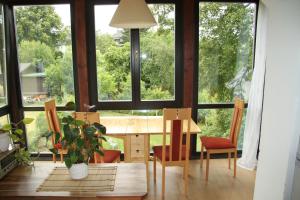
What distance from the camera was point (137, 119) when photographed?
3.48 metres

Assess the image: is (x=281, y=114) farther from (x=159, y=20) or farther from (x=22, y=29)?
(x=22, y=29)

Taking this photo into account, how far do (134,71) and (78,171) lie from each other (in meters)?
2.24

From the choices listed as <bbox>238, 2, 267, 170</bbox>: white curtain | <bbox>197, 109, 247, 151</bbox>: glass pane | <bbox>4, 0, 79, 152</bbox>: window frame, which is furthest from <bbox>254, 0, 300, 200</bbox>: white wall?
<bbox>4, 0, 79, 152</bbox>: window frame

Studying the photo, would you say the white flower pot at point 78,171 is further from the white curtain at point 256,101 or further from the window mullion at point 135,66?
the white curtain at point 256,101

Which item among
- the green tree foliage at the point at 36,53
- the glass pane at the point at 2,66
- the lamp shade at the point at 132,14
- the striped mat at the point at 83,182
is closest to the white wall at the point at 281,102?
the striped mat at the point at 83,182

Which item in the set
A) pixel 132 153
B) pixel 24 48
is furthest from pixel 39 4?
pixel 132 153


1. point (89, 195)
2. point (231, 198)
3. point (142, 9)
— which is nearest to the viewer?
point (89, 195)

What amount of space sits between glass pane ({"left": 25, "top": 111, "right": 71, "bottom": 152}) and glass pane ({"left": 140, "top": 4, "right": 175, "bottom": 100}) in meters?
1.33

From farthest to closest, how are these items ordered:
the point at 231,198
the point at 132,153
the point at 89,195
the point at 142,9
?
the point at 132,153 < the point at 231,198 < the point at 142,9 < the point at 89,195

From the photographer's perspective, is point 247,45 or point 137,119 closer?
point 137,119

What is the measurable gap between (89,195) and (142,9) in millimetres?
1651

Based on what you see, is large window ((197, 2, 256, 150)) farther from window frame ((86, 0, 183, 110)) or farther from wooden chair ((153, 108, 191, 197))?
wooden chair ((153, 108, 191, 197))

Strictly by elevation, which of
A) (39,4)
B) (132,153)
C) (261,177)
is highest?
(39,4)

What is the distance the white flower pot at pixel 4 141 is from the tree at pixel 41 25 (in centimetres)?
213
